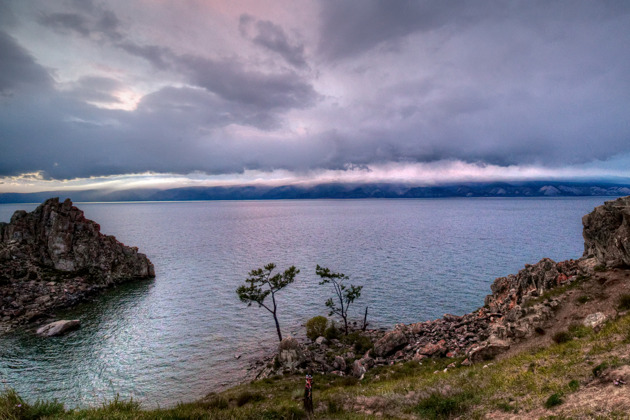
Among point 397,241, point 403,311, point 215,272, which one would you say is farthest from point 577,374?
point 397,241

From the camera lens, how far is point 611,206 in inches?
1303

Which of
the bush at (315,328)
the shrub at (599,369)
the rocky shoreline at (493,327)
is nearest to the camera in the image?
the shrub at (599,369)

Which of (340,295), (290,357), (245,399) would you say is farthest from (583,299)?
(340,295)

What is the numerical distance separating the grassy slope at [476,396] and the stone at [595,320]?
1.12 metres

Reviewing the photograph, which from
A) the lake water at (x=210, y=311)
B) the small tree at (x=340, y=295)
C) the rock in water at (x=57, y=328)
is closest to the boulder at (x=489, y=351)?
the small tree at (x=340, y=295)

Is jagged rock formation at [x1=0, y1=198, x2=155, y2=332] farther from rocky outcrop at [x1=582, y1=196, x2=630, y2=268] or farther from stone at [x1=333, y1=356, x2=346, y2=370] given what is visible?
rocky outcrop at [x1=582, y1=196, x2=630, y2=268]

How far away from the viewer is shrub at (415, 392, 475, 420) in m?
16.8

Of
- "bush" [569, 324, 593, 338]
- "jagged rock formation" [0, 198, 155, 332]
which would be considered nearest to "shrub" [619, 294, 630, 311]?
"bush" [569, 324, 593, 338]

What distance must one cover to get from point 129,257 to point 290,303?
55.4 metres

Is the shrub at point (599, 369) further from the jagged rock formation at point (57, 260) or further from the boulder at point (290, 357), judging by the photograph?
the jagged rock formation at point (57, 260)

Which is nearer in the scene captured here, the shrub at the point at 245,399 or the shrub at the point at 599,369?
the shrub at the point at 599,369

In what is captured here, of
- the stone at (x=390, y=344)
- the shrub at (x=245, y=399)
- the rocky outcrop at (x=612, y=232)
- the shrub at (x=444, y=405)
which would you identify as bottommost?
the stone at (x=390, y=344)

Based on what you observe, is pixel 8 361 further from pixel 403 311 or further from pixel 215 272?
pixel 403 311

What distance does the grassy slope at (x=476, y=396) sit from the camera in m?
14.9
